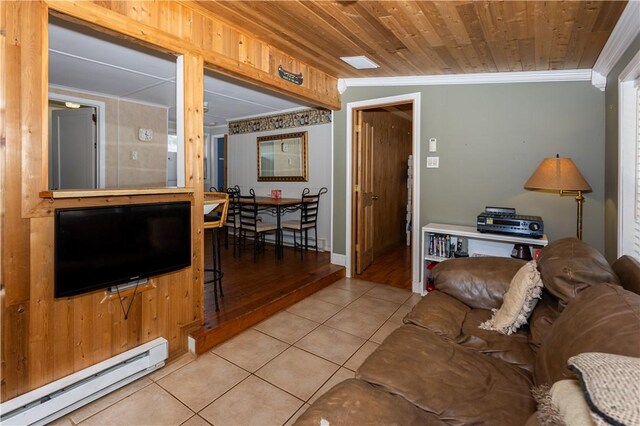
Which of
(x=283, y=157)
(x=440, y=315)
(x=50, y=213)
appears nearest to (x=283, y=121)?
(x=283, y=157)

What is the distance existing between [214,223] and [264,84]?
1382 mm

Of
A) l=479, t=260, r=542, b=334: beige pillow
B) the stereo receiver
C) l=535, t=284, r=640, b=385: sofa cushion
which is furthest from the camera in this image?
the stereo receiver

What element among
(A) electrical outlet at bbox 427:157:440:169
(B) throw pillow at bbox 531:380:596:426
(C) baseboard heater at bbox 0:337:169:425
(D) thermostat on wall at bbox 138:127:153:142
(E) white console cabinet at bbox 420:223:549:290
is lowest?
(C) baseboard heater at bbox 0:337:169:425

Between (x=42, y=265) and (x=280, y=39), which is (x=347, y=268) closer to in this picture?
(x=280, y=39)

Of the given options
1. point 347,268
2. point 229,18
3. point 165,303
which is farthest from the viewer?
point 347,268

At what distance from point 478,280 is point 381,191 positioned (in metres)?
3.15

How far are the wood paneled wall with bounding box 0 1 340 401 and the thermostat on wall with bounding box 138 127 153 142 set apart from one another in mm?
3376

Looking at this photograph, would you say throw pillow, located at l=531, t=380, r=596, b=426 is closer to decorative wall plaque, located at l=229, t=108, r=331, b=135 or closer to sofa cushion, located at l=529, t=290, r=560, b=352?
sofa cushion, located at l=529, t=290, r=560, b=352

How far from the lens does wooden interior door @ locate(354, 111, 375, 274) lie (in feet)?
13.5

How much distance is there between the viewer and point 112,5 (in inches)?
73.2

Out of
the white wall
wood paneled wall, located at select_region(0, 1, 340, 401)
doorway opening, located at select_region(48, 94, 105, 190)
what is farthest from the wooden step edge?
doorway opening, located at select_region(48, 94, 105, 190)

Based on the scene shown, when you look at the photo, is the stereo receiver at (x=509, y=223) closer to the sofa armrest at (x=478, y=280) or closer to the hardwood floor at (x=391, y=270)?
the sofa armrest at (x=478, y=280)

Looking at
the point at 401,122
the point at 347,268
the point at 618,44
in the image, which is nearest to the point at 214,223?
the point at 347,268

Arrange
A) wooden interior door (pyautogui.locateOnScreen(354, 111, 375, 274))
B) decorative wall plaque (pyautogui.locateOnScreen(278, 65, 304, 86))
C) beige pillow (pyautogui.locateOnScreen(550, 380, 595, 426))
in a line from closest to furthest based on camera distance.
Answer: beige pillow (pyautogui.locateOnScreen(550, 380, 595, 426)) < decorative wall plaque (pyautogui.locateOnScreen(278, 65, 304, 86)) < wooden interior door (pyautogui.locateOnScreen(354, 111, 375, 274))
